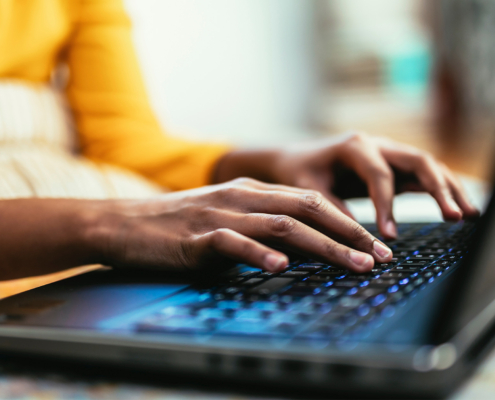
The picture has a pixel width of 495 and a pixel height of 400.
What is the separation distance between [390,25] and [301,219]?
364 centimetres

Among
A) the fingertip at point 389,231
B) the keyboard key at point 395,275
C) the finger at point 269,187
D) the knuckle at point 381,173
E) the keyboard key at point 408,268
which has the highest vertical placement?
the finger at point 269,187

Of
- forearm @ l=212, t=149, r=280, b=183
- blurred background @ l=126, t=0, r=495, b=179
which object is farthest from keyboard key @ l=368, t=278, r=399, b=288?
blurred background @ l=126, t=0, r=495, b=179

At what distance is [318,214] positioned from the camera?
0.43 m

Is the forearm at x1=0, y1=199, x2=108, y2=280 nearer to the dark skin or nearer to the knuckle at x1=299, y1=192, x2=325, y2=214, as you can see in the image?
the dark skin

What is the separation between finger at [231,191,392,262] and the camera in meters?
0.41

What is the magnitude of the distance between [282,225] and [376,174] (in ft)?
0.77

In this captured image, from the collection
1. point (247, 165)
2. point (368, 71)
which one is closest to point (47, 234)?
point (247, 165)

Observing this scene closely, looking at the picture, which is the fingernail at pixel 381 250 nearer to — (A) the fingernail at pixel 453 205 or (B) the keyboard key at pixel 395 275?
(B) the keyboard key at pixel 395 275

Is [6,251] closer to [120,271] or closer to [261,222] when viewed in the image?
[120,271]

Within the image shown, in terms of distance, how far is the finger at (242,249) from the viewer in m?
0.37

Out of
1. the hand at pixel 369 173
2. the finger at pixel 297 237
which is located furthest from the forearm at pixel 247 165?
the finger at pixel 297 237

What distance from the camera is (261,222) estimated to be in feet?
1.36

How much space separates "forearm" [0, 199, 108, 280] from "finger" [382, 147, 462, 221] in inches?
14.4

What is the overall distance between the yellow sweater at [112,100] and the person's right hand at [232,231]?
1.46 ft
